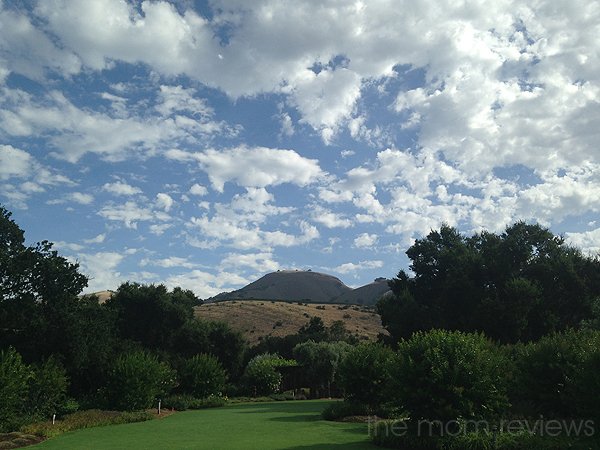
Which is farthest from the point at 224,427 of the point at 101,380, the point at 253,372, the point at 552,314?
the point at 552,314

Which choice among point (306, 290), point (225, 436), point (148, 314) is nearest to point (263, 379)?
point (148, 314)

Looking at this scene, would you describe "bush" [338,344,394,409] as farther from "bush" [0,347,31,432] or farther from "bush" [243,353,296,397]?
"bush" [243,353,296,397]

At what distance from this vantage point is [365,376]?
16703 mm

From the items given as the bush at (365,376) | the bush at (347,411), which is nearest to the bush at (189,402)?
the bush at (347,411)

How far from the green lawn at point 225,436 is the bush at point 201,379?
1083 centimetres

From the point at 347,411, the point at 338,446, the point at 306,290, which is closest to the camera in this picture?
the point at 338,446

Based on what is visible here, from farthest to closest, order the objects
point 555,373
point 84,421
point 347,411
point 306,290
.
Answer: point 306,290, point 347,411, point 84,421, point 555,373

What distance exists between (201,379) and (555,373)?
76.5 ft

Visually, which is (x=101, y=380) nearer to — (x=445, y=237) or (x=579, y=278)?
(x=445, y=237)

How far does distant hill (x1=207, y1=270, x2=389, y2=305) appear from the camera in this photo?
6152 inches

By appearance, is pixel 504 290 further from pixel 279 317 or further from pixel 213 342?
pixel 279 317

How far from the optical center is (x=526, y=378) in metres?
12.2

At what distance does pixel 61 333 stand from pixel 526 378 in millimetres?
21640

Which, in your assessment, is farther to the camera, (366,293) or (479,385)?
(366,293)
